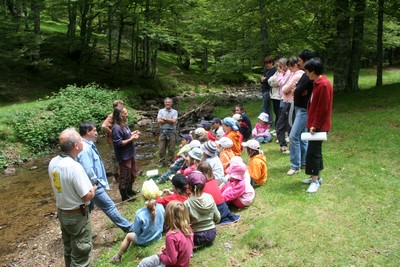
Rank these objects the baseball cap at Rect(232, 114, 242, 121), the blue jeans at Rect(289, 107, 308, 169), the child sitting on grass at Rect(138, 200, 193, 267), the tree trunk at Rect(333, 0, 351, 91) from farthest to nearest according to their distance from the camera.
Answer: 1. the tree trunk at Rect(333, 0, 351, 91)
2. the baseball cap at Rect(232, 114, 242, 121)
3. the blue jeans at Rect(289, 107, 308, 169)
4. the child sitting on grass at Rect(138, 200, 193, 267)

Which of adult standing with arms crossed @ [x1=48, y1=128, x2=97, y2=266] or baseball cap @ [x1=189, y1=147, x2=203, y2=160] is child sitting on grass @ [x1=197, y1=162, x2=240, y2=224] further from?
adult standing with arms crossed @ [x1=48, y1=128, x2=97, y2=266]

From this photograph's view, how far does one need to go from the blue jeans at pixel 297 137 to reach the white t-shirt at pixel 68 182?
4306 millimetres

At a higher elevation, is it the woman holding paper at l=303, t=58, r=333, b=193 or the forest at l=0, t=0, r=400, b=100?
the forest at l=0, t=0, r=400, b=100

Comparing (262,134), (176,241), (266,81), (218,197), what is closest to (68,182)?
(176,241)

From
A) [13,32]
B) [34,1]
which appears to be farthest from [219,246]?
[34,1]

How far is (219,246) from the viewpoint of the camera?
5398mm

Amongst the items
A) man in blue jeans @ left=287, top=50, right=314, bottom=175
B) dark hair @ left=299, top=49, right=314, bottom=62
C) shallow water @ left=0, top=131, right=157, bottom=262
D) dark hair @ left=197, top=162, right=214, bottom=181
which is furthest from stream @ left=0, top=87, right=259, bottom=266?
dark hair @ left=299, top=49, right=314, bottom=62

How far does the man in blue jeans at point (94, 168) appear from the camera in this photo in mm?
5820

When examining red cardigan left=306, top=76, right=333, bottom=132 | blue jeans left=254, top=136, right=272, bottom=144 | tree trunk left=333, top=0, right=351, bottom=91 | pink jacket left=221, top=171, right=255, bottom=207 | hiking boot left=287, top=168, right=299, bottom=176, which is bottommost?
pink jacket left=221, top=171, right=255, bottom=207

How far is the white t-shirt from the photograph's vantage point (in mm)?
4574

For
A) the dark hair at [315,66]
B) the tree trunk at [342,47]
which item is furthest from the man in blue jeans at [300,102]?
the tree trunk at [342,47]

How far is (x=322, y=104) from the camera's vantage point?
19.8 feet

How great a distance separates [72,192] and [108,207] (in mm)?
1722

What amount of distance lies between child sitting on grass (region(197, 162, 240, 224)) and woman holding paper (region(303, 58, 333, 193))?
66.1 inches
